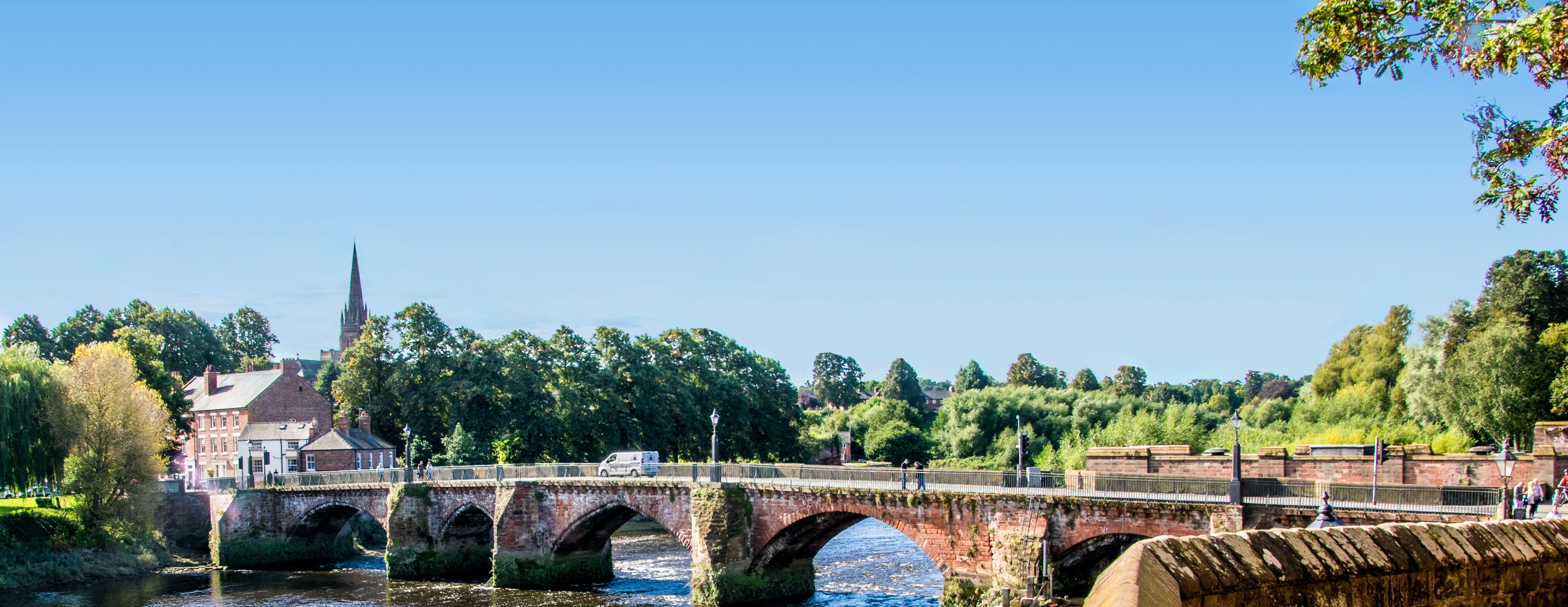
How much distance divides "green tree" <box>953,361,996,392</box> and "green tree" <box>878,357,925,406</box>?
626 centimetres

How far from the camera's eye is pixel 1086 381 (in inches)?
5364

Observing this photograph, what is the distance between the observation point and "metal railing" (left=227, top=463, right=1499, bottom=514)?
2553 centimetres

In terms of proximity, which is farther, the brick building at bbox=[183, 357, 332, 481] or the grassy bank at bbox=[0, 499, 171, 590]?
the brick building at bbox=[183, 357, 332, 481]

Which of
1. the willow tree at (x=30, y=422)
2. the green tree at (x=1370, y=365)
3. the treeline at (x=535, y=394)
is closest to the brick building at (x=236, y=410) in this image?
the treeline at (x=535, y=394)

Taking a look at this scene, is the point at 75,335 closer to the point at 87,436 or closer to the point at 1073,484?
the point at 87,436

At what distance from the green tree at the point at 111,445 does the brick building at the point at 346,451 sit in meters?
13.9

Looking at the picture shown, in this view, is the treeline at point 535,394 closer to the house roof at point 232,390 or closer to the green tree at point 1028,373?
the house roof at point 232,390

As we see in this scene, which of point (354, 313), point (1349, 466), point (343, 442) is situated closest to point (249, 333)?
point (354, 313)

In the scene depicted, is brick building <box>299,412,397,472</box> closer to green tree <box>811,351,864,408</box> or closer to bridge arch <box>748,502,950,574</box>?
bridge arch <box>748,502,950,574</box>

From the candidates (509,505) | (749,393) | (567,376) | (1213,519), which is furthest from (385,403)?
(1213,519)

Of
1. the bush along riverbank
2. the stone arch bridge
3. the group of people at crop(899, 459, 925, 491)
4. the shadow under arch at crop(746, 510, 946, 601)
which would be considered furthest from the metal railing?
the bush along riverbank

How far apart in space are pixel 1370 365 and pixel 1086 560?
4934 centimetres

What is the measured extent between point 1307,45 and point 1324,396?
7598 centimetres

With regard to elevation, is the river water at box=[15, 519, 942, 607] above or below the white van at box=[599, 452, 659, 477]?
below
